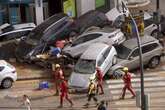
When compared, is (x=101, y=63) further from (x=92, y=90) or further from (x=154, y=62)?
(x=154, y=62)

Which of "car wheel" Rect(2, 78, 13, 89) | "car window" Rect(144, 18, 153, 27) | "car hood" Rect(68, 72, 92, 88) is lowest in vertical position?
"car wheel" Rect(2, 78, 13, 89)

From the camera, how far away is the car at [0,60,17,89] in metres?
35.2

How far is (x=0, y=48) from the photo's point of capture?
41094mm

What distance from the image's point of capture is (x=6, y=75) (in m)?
35.3

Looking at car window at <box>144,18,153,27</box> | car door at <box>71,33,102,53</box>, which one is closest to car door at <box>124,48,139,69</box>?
car door at <box>71,33,102,53</box>

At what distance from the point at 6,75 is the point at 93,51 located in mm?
4756

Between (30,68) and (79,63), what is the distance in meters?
4.36

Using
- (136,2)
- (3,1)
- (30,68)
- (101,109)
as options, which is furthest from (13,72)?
(136,2)

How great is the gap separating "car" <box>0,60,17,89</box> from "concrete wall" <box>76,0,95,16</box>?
466 inches

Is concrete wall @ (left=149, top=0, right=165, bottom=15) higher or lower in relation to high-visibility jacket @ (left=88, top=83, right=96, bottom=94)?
higher

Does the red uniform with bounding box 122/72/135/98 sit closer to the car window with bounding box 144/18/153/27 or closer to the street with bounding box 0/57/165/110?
the street with bounding box 0/57/165/110

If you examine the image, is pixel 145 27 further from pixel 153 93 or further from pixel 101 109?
pixel 101 109

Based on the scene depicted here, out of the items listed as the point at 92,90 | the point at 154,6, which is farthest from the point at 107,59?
the point at 154,6

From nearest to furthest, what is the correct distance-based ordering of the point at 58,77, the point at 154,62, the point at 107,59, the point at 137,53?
the point at 58,77 → the point at 107,59 → the point at 137,53 → the point at 154,62
